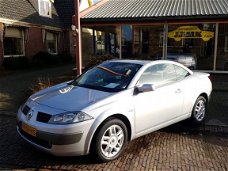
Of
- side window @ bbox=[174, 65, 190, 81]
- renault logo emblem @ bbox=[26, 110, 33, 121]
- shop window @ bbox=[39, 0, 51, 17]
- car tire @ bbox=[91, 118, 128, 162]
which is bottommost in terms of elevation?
car tire @ bbox=[91, 118, 128, 162]

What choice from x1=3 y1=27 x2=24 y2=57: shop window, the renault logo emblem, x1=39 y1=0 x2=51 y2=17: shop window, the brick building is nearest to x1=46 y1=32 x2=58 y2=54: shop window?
the brick building

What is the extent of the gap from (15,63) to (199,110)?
12.6 meters

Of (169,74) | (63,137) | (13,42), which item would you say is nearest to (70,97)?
(63,137)

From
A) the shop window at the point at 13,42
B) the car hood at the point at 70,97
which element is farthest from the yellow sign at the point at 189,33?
the shop window at the point at 13,42

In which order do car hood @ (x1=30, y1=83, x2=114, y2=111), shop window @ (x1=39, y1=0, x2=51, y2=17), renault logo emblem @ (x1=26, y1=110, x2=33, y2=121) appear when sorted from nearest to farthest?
car hood @ (x1=30, y1=83, x2=114, y2=111) < renault logo emblem @ (x1=26, y1=110, x2=33, y2=121) < shop window @ (x1=39, y1=0, x2=51, y2=17)

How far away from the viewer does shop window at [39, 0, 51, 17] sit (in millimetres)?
20612

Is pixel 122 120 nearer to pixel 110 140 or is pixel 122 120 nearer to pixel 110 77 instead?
pixel 110 140

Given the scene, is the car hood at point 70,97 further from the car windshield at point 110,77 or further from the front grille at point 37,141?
the front grille at point 37,141

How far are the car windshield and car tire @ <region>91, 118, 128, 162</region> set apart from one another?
0.65m

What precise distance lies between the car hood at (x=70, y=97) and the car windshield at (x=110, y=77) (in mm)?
216

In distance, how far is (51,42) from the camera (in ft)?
72.8

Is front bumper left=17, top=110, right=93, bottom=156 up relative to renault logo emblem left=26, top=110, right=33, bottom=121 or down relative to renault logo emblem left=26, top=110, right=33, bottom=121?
down

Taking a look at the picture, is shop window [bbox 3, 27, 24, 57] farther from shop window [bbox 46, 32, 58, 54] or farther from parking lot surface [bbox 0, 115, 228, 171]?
parking lot surface [bbox 0, 115, 228, 171]

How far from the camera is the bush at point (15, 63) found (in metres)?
15.9
